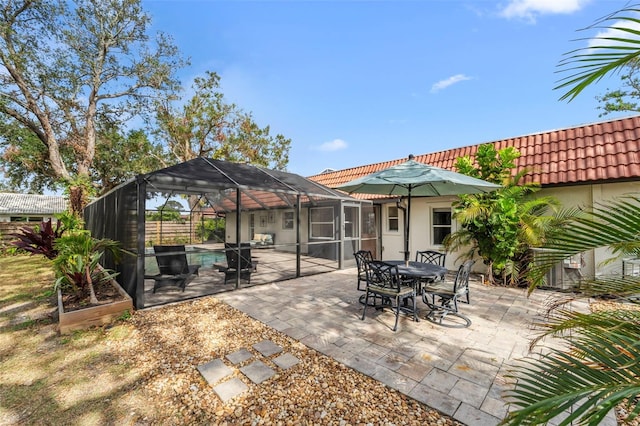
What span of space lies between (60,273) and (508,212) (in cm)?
874

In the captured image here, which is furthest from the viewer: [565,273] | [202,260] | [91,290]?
[202,260]

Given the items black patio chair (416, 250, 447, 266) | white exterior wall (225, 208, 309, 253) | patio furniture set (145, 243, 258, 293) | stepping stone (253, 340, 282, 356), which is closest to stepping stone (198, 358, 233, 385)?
stepping stone (253, 340, 282, 356)

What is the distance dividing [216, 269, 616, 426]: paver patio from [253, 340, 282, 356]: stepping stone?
13.4 inches

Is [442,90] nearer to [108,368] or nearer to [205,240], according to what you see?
[108,368]

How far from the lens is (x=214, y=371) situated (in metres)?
2.87

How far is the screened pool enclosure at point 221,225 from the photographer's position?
200 inches

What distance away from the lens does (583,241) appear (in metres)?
1.48

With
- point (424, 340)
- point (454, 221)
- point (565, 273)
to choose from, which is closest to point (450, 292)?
point (424, 340)

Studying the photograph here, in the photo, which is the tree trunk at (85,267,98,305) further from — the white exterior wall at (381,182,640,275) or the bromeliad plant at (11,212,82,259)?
the white exterior wall at (381,182,640,275)

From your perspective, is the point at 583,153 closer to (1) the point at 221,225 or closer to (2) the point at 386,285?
(2) the point at 386,285

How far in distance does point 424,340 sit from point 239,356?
94.0 inches

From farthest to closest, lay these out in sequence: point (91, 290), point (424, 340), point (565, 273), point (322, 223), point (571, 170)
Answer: point (322, 223), point (571, 170), point (565, 273), point (91, 290), point (424, 340)

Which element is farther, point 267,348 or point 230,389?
point 267,348

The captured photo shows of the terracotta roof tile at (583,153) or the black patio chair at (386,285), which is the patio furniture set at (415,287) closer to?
the black patio chair at (386,285)
